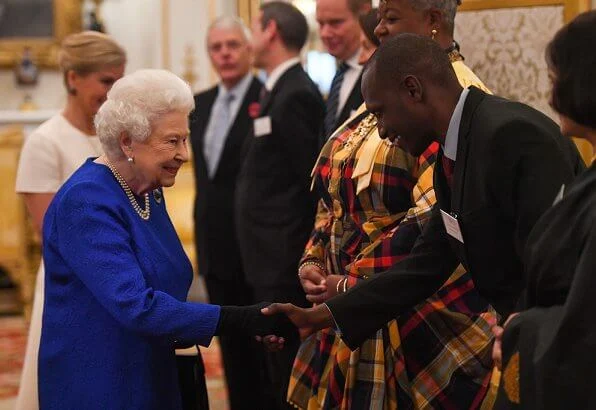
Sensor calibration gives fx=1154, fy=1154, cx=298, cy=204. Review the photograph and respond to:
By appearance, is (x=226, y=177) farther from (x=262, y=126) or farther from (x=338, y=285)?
(x=338, y=285)

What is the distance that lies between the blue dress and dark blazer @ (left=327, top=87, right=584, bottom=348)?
728 millimetres

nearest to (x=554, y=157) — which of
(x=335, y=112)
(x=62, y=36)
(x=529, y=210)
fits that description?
(x=529, y=210)

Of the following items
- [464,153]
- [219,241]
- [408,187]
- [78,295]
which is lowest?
[219,241]

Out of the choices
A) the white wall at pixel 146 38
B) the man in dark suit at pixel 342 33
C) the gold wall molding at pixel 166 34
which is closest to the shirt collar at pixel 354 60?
the man in dark suit at pixel 342 33

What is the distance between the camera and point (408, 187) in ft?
10.4

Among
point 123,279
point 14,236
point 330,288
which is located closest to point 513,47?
point 330,288

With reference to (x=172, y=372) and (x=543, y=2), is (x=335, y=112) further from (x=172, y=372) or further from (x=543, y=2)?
(x=172, y=372)

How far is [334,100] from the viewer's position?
14.6 feet

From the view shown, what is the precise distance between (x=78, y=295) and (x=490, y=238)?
1.09 m

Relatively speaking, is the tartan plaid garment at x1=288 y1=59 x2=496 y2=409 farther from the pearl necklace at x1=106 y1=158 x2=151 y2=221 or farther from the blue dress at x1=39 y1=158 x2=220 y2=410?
the pearl necklace at x1=106 y1=158 x2=151 y2=221

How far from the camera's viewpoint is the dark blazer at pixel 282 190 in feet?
16.1

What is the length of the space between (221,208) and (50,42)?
204 inches

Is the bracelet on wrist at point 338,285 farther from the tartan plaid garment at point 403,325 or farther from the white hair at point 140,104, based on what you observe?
the white hair at point 140,104

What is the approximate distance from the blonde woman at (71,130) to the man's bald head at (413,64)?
1698 millimetres
